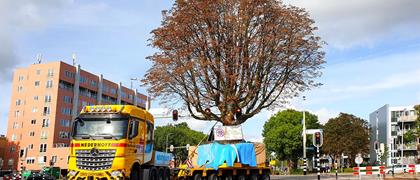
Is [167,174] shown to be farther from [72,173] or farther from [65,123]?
[65,123]

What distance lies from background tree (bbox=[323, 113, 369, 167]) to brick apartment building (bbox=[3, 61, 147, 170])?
48992mm

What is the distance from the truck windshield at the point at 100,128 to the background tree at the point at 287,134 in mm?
68571

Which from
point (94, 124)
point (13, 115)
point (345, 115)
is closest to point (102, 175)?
point (94, 124)

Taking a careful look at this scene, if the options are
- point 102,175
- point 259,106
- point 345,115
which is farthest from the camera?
point 345,115

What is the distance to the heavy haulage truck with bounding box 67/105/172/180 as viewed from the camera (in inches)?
781

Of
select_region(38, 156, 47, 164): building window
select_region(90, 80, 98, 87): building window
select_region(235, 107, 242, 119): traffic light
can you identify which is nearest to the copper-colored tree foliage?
select_region(235, 107, 242, 119): traffic light

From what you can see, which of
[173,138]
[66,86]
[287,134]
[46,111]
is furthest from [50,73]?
[287,134]

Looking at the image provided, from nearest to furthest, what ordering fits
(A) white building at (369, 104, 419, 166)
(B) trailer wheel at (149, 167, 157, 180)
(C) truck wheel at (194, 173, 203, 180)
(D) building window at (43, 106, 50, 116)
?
(B) trailer wheel at (149, 167, 157, 180)
(C) truck wheel at (194, 173, 203, 180)
(D) building window at (43, 106, 50, 116)
(A) white building at (369, 104, 419, 166)

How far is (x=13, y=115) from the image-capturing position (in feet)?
312

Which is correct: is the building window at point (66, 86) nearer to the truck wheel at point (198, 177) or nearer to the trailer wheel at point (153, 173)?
the truck wheel at point (198, 177)

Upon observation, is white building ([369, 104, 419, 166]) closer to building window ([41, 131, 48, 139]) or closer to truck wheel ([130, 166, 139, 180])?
building window ([41, 131, 48, 139])

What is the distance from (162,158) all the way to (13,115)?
79628mm

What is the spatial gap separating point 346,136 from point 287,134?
34.4 ft

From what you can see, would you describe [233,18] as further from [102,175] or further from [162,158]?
[102,175]
